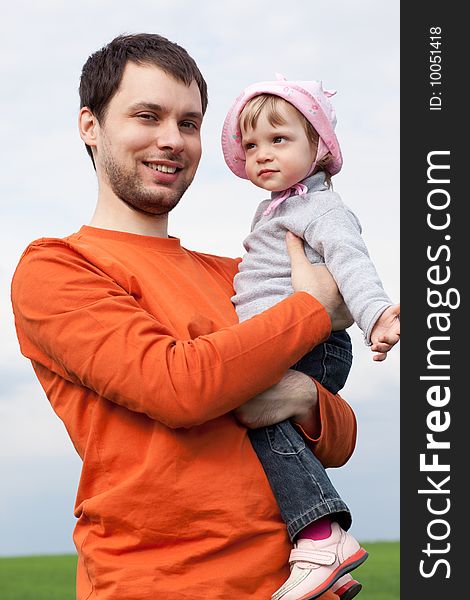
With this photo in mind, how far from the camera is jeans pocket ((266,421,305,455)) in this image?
2.65 metres

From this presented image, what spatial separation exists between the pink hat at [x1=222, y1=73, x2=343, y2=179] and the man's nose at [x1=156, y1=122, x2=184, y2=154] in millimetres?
249

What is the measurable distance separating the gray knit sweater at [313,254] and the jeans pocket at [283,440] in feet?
1.14

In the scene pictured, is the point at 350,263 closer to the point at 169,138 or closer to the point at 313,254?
the point at 313,254

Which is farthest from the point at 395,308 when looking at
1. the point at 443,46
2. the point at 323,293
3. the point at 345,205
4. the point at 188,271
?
the point at 443,46

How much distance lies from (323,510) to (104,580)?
0.62 m

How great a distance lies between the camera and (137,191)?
2941 mm

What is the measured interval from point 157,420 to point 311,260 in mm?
760

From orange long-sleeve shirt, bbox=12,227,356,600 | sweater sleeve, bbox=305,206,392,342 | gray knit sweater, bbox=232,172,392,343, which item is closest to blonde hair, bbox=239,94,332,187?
gray knit sweater, bbox=232,172,392,343

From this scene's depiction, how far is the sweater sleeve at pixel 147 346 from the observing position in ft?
7.87

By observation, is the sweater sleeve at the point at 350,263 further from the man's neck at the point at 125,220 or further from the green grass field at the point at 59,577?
the green grass field at the point at 59,577

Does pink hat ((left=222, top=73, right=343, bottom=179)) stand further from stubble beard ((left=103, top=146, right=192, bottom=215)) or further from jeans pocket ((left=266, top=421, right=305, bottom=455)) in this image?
jeans pocket ((left=266, top=421, right=305, bottom=455))

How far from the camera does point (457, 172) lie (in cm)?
334

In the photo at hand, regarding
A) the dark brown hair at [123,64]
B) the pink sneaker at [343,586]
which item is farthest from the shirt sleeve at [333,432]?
the dark brown hair at [123,64]

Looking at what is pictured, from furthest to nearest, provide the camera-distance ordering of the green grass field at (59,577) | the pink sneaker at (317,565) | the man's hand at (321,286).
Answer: the green grass field at (59,577) → the man's hand at (321,286) → the pink sneaker at (317,565)
